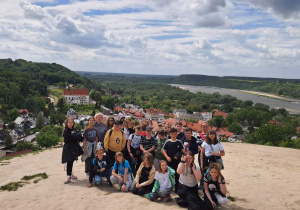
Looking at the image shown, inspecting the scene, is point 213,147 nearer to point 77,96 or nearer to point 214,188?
point 214,188

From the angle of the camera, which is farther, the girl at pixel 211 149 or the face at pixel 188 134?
the face at pixel 188 134

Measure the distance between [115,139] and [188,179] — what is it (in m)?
2.49

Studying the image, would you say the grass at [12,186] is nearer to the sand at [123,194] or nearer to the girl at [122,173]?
the sand at [123,194]

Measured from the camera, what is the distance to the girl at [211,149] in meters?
6.67

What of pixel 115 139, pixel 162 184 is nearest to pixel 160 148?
pixel 162 184

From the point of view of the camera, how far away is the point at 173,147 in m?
6.93

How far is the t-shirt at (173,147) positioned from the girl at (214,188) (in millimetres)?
1193

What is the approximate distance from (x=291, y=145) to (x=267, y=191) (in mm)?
15105

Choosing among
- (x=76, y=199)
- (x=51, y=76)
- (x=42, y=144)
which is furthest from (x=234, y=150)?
(x=51, y=76)

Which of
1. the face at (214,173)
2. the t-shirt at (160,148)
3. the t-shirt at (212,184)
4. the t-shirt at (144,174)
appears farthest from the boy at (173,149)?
the face at (214,173)

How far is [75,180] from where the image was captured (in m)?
8.23

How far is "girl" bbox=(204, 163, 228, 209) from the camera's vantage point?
5797mm

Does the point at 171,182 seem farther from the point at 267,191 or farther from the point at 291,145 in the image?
the point at 291,145

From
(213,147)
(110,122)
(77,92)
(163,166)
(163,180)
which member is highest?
(110,122)
